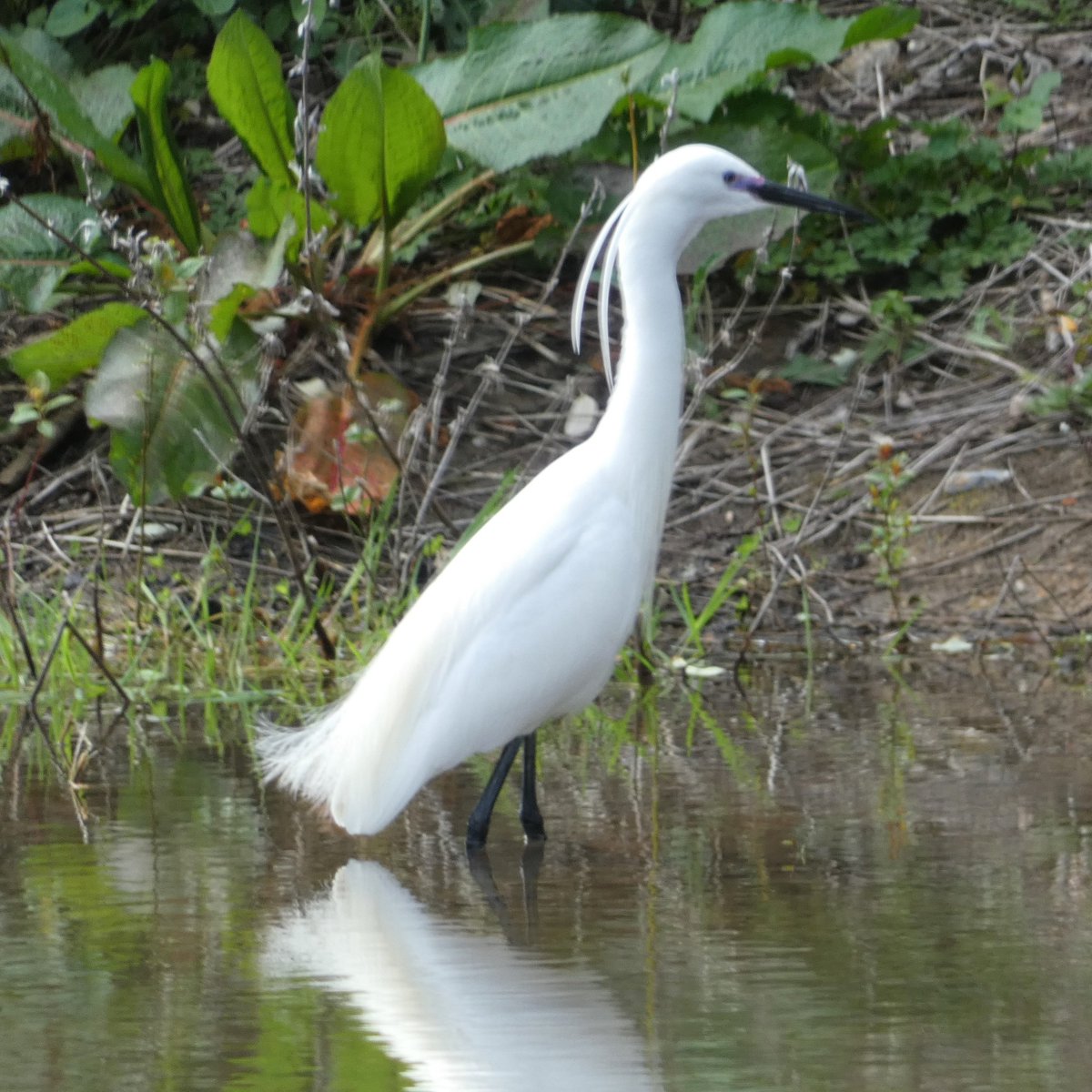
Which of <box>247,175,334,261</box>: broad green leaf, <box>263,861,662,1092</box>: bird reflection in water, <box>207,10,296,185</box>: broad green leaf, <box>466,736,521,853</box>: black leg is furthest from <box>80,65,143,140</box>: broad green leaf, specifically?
<box>263,861,662,1092</box>: bird reflection in water

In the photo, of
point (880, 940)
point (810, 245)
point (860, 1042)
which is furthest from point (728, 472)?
point (860, 1042)

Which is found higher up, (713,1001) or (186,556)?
(186,556)

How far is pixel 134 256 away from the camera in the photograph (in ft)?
14.6

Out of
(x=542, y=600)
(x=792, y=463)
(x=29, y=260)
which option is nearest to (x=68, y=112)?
(x=29, y=260)

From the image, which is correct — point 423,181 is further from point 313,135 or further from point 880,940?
point 880,940

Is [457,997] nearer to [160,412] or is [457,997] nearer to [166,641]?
[166,641]

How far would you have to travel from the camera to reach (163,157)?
5.71m

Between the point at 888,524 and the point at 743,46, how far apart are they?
64.1 inches

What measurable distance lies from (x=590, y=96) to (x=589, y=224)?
0.61m

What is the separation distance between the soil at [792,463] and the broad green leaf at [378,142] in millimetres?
431

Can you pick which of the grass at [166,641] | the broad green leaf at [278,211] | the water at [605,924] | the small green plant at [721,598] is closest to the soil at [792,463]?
the small green plant at [721,598]

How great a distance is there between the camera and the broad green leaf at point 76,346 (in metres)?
5.45

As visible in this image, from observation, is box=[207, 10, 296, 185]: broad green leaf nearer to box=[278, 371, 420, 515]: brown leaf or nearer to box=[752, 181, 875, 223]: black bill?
box=[278, 371, 420, 515]: brown leaf

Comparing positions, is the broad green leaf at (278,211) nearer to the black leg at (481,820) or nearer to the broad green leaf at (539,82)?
the broad green leaf at (539,82)
